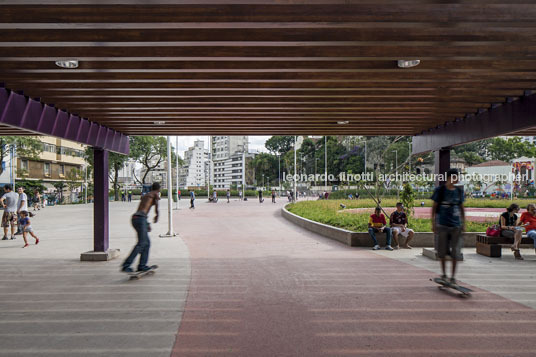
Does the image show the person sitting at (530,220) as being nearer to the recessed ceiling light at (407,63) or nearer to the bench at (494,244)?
the bench at (494,244)

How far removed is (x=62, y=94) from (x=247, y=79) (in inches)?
137

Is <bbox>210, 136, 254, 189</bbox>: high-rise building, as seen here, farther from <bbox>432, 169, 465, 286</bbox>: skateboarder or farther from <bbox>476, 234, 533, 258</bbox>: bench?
<bbox>432, 169, 465, 286</bbox>: skateboarder

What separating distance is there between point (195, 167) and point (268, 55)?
6405 inches

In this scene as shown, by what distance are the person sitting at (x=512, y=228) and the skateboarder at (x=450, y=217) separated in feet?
14.0

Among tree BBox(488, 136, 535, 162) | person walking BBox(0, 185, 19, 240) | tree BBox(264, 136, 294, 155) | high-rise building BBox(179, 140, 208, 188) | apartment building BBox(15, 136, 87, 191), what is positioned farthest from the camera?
high-rise building BBox(179, 140, 208, 188)

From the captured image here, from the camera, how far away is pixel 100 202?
972 cm

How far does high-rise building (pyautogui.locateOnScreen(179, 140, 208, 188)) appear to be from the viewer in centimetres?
15925

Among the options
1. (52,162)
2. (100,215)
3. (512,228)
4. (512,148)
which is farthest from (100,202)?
(512,148)

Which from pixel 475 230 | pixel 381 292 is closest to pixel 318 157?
pixel 475 230

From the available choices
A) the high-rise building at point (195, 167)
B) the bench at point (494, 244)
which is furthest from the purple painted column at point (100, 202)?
the high-rise building at point (195, 167)

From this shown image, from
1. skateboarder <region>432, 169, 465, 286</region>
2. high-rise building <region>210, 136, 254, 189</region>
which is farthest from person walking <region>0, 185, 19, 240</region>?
high-rise building <region>210, 136, 254, 189</region>

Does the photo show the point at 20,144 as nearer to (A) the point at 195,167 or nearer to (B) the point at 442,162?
(B) the point at 442,162

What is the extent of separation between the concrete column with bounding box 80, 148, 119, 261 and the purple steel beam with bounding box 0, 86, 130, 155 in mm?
453

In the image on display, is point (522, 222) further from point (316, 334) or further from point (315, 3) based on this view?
point (315, 3)
